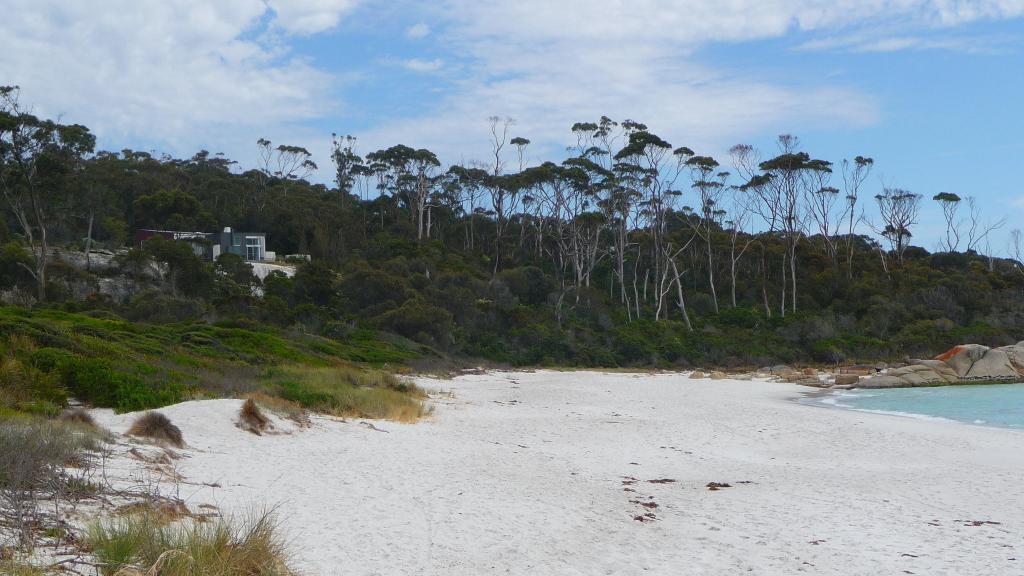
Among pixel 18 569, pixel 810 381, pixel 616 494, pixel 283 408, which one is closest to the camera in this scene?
pixel 18 569

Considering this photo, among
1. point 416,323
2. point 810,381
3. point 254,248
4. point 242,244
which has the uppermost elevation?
point 242,244

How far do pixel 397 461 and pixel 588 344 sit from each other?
31.8 meters

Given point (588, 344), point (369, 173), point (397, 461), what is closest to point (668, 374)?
point (588, 344)

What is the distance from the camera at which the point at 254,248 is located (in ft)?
179

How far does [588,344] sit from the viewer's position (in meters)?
41.9

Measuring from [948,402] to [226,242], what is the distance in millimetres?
43855

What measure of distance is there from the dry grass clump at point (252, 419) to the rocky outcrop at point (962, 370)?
23.8 metres

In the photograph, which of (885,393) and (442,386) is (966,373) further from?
(442,386)

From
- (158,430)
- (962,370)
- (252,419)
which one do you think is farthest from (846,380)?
(158,430)

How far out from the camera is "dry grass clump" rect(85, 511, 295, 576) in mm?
4746

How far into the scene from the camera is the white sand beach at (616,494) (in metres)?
6.92

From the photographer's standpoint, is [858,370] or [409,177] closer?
[858,370]

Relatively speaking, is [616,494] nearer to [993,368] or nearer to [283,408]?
[283,408]

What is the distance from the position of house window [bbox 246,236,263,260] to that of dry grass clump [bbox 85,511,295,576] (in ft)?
167
